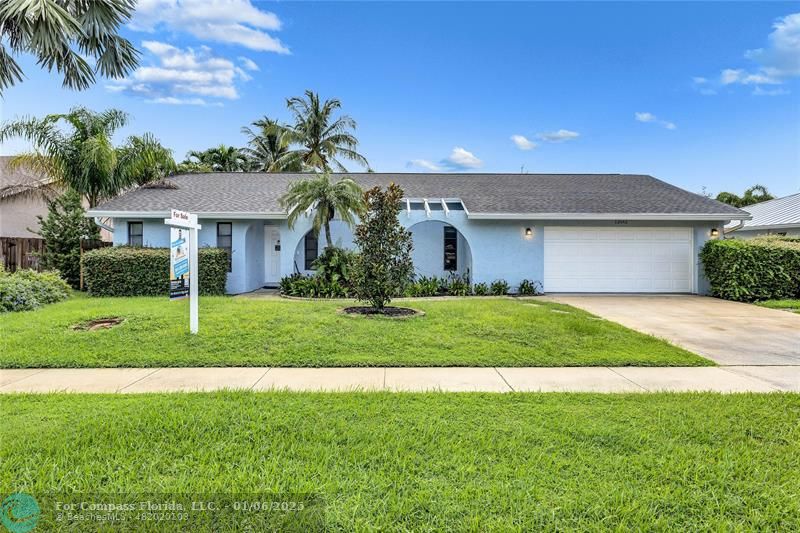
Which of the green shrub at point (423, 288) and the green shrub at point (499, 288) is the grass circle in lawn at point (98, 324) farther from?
the green shrub at point (499, 288)

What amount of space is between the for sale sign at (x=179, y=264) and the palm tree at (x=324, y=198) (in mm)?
5171

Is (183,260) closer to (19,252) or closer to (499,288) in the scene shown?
(499,288)

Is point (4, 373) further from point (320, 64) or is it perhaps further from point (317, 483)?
point (320, 64)

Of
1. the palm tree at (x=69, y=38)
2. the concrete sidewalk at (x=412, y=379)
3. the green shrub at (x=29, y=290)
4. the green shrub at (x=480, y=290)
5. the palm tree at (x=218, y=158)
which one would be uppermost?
the palm tree at (x=218, y=158)

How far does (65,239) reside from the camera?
14.7 meters

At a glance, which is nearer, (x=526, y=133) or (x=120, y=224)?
(x=120, y=224)

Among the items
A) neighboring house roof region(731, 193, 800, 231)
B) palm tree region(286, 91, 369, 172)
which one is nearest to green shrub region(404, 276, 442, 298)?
neighboring house roof region(731, 193, 800, 231)

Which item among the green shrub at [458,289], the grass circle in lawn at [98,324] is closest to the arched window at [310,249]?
the green shrub at [458,289]

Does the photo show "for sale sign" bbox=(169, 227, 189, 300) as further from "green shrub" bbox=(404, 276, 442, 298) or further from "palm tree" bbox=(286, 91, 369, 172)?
"palm tree" bbox=(286, 91, 369, 172)

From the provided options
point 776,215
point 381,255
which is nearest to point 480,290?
point 381,255

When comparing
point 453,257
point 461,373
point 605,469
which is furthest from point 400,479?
point 453,257

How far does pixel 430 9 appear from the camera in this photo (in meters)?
13.7

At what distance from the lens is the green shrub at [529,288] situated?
1393cm

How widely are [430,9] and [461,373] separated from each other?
41.3 feet
